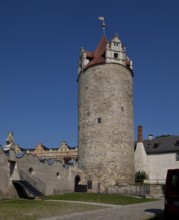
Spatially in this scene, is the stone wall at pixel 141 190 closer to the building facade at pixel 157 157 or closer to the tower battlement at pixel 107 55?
the building facade at pixel 157 157

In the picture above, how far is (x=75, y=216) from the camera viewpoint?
12.1 metres

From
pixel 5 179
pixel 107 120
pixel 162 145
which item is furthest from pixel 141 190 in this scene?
pixel 162 145

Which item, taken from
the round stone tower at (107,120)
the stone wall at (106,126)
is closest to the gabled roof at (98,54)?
the round stone tower at (107,120)

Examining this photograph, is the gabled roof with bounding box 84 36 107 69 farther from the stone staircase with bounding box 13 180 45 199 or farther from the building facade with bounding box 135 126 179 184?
the stone staircase with bounding box 13 180 45 199

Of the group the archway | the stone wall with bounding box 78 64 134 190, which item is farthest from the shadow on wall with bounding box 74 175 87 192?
the stone wall with bounding box 78 64 134 190

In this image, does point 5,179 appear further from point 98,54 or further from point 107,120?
point 98,54

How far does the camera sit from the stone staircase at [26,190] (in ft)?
66.1

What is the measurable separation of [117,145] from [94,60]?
9996 mm

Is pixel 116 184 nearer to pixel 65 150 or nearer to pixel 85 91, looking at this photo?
pixel 85 91

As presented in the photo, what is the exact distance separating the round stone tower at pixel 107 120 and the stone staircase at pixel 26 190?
42.2 ft

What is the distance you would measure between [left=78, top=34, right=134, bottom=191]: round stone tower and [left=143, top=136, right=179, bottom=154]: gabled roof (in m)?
8.92

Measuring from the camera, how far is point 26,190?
20.3 meters

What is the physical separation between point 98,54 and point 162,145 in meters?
15.1

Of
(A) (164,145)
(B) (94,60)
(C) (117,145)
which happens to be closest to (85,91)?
(B) (94,60)
